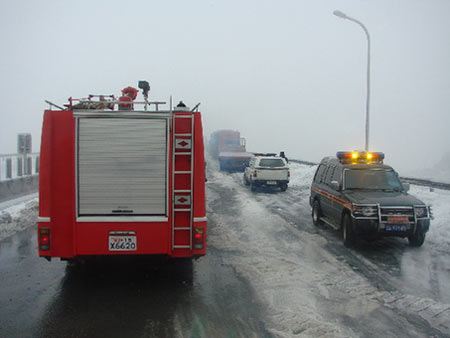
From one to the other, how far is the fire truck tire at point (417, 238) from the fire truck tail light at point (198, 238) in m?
5.40

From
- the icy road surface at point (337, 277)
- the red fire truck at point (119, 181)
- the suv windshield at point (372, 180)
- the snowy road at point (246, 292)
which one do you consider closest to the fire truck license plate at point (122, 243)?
the red fire truck at point (119, 181)

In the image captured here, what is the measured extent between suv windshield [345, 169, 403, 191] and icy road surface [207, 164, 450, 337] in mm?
1435

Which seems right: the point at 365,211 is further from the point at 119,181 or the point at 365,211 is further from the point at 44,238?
the point at 44,238

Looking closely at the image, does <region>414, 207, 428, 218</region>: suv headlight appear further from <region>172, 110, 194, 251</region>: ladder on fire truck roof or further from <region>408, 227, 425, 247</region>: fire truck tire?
<region>172, 110, 194, 251</region>: ladder on fire truck roof

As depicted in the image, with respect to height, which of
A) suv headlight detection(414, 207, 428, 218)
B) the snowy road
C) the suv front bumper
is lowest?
the snowy road

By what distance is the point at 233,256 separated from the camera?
25.7 ft

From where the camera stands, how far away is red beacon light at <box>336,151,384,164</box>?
33.0 ft

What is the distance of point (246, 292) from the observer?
18.9ft

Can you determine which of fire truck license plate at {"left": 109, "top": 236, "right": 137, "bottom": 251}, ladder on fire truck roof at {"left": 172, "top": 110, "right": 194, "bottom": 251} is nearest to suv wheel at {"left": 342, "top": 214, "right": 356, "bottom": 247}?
ladder on fire truck roof at {"left": 172, "top": 110, "right": 194, "bottom": 251}

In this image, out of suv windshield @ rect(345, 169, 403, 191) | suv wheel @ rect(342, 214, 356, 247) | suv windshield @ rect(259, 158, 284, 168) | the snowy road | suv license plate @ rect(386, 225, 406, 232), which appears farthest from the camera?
suv windshield @ rect(259, 158, 284, 168)

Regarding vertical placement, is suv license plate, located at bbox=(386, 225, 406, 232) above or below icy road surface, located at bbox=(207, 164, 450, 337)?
above

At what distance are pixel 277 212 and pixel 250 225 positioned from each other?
2.71 meters

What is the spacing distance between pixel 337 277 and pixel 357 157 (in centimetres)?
467

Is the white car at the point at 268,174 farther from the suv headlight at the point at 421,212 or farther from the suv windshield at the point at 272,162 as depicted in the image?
the suv headlight at the point at 421,212
